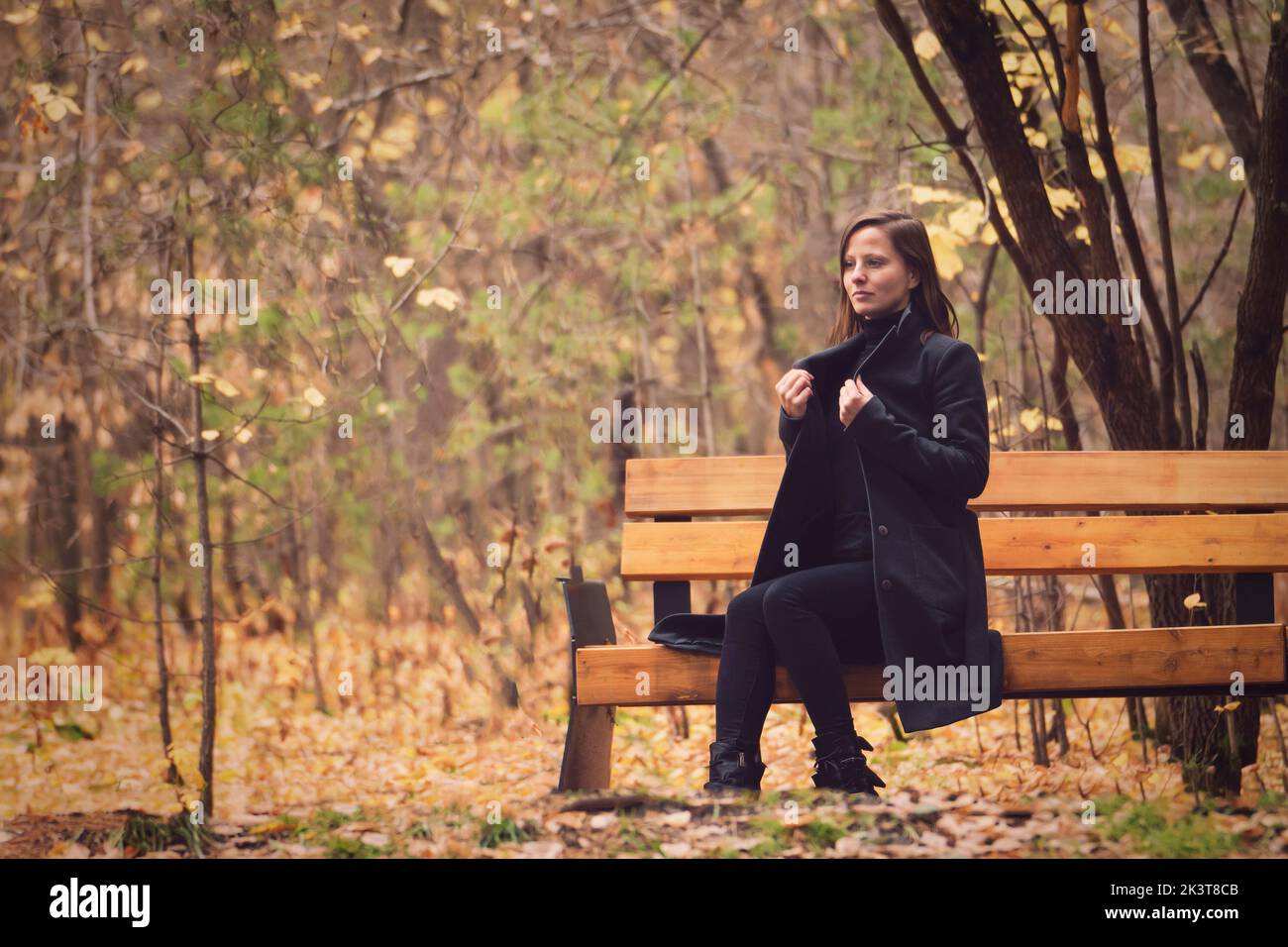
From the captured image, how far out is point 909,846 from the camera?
4.01 meters

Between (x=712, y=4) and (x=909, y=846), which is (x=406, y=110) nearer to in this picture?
(x=712, y=4)

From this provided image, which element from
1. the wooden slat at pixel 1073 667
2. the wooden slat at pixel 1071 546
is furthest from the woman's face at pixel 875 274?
the wooden slat at pixel 1073 667

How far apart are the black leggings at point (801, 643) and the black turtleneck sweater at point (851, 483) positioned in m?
0.08

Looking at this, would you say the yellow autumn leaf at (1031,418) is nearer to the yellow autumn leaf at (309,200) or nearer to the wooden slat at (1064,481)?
the wooden slat at (1064,481)

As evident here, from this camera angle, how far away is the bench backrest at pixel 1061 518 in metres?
4.42

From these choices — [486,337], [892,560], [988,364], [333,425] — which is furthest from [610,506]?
[892,560]

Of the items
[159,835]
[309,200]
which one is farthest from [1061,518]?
[309,200]

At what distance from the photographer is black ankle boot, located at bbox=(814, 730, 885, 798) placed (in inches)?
137

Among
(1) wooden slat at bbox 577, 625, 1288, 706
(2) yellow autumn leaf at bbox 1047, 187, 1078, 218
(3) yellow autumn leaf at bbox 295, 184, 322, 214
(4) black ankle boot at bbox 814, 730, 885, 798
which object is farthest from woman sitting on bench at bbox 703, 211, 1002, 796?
(3) yellow autumn leaf at bbox 295, 184, 322, 214

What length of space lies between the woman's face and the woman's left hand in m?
0.36

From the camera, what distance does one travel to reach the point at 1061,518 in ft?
14.6

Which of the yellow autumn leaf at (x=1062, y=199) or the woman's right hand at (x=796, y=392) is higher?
the yellow autumn leaf at (x=1062, y=199)

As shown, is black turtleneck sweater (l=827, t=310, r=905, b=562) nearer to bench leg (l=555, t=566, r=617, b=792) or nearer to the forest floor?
the forest floor

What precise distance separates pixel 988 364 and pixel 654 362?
288 centimetres
